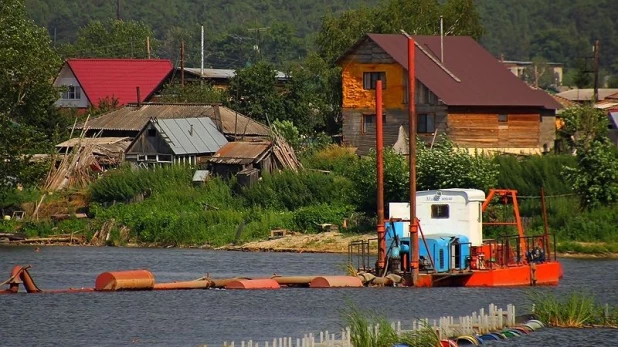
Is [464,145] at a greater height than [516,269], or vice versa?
[464,145]

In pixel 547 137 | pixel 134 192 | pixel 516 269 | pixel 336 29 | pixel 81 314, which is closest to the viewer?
pixel 81 314

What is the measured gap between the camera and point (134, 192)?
232 feet

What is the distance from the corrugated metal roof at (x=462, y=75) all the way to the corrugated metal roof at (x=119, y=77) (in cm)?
2650

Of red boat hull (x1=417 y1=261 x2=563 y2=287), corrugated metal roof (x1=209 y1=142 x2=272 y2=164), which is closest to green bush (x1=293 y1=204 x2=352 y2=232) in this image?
corrugated metal roof (x1=209 y1=142 x2=272 y2=164)

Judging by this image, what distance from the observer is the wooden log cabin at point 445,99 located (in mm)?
73062

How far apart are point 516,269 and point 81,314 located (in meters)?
13.6

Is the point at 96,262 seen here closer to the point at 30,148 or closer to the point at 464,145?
the point at 30,148

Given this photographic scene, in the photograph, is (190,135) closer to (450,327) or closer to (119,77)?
(119,77)

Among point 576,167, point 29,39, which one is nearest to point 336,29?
point 29,39

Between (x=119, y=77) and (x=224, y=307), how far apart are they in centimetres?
6199

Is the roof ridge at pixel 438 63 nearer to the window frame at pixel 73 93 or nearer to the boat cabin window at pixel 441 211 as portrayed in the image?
the boat cabin window at pixel 441 211

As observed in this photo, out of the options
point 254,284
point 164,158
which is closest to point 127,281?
point 254,284

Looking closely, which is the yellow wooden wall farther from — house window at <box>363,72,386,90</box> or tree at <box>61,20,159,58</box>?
tree at <box>61,20,159,58</box>

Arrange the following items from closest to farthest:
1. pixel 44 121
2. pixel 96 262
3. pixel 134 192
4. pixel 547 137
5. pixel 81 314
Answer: pixel 81 314, pixel 96 262, pixel 134 192, pixel 547 137, pixel 44 121
